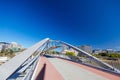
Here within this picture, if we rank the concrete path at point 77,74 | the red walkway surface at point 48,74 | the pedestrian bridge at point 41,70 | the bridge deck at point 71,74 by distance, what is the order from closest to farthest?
the pedestrian bridge at point 41,70
the red walkway surface at point 48,74
the bridge deck at point 71,74
the concrete path at point 77,74

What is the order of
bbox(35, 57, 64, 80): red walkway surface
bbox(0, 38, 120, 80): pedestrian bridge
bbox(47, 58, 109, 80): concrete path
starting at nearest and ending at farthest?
1. bbox(0, 38, 120, 80): pedestrian bridge
2. bbox(35, 57, 64, 80): red walkway surface
3. bbox(47, 58, 109, 80): concrete path

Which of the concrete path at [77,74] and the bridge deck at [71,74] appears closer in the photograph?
the bridge deck at [71,74]

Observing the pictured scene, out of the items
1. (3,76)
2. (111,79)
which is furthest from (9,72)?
(111,79)

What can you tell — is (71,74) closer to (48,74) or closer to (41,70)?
(48,74)

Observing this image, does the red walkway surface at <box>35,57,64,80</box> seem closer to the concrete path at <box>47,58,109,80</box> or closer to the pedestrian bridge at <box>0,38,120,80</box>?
the pedestrian bridge at <box>0,38,120,80</box>

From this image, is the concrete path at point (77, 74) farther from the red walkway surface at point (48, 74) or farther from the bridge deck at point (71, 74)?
the red walkway surface at point (48, 74)

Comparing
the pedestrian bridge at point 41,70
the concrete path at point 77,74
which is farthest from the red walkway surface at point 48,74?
the concrete path at point 77,74

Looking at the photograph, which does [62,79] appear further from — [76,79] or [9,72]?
[9,72]

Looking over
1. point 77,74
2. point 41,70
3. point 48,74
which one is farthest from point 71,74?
point 41,70

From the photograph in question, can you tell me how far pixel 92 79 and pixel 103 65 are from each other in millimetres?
5996

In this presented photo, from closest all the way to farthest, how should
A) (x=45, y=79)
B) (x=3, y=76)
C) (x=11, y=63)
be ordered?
(x=3, y=76) → (x=11, y=63) → (x=45, y=79)

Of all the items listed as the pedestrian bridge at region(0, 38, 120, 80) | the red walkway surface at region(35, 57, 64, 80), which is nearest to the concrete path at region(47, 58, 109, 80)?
the pedestrian bridge at region(0, 38, 120, 80)

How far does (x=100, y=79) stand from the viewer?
228 inches

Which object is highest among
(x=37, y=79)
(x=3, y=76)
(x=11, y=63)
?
(x=11, y=63)
